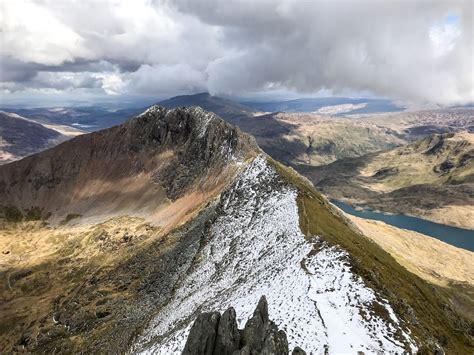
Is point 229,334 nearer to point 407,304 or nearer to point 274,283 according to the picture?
point 274,283

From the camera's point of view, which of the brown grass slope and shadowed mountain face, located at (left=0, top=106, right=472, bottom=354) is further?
the brown grass slope

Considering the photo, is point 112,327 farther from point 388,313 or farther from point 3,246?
point 3,246

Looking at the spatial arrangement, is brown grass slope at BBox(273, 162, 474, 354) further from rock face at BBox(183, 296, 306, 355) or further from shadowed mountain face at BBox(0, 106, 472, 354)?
rock face at BBox(183, 296, 306, 355)

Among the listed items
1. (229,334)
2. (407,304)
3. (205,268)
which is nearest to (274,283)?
(407,304)

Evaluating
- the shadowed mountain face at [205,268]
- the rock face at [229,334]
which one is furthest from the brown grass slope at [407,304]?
the rock face at [229,334]

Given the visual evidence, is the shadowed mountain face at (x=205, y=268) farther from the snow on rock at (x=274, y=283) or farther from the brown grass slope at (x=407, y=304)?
the brown grass slope at (x=407, y=304)

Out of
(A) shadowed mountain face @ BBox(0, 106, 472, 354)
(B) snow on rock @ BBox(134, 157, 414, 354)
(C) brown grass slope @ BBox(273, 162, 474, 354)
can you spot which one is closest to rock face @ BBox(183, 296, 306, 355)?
(A) shadowed mountain face @ BBox(0, 106, 472, 354)

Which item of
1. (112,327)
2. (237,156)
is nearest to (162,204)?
(237,156)
